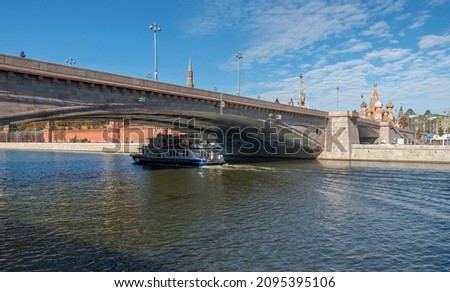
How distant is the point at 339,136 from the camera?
198 feet

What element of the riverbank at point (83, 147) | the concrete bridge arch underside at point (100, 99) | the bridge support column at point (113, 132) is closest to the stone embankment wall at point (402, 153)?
the concrete bridge arch underside at point (100, 99)

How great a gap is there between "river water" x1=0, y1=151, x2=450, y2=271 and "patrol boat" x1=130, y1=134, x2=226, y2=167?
19785mm

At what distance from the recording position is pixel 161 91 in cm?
3083

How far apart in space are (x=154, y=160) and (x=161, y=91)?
23.1 meters

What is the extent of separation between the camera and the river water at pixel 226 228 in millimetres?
12203

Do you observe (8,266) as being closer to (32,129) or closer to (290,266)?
(290,266)

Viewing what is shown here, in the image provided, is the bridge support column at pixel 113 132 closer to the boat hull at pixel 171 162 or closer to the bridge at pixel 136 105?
the boat hull at pixel 171 162

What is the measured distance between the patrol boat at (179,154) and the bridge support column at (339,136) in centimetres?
2113

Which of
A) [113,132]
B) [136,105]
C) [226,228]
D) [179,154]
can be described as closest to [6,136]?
[113,132]

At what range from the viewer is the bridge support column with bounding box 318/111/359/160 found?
59.5 meters

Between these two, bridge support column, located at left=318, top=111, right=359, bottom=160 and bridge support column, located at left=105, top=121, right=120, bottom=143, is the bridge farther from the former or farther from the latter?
bridge support column, located at left=105, top=121, right=120, bottom=143

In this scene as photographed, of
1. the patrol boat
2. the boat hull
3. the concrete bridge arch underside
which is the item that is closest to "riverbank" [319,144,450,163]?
the concrete bridge arch underside

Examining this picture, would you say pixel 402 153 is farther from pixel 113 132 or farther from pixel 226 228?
pixel 113 132

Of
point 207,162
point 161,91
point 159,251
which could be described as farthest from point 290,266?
point 207,162
